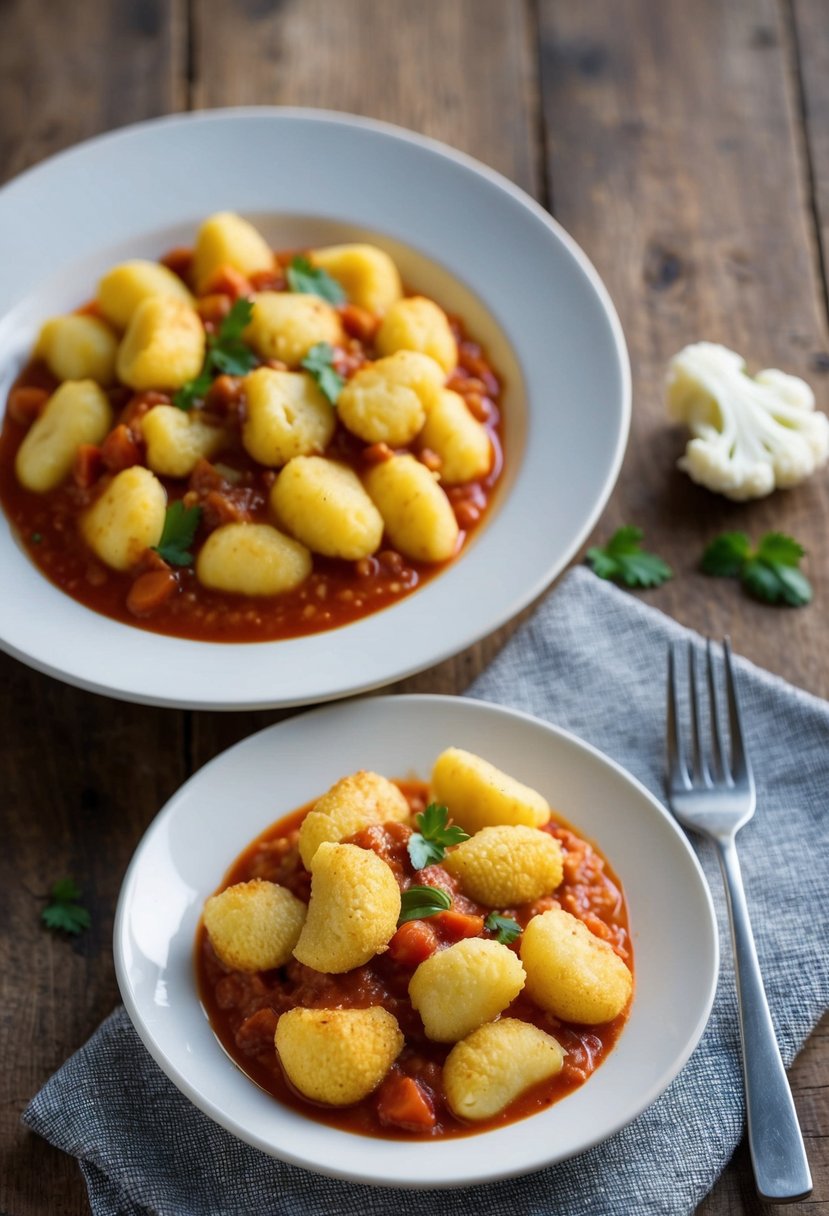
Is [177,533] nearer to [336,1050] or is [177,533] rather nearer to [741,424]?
[336,1050]

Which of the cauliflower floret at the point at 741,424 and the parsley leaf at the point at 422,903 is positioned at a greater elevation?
the parsley leaf at the point at 422,903

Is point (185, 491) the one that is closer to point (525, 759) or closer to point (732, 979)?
point (525, 759)

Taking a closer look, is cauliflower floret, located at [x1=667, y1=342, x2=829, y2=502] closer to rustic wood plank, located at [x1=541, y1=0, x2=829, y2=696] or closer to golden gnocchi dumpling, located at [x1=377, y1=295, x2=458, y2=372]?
rustic wood plank, located at [x1=541, y1=0, x2=829, y2=696]

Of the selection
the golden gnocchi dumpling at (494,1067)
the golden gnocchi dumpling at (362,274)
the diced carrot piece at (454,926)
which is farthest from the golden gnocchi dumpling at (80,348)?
the golden gnocchi dumpling at (494,1067)

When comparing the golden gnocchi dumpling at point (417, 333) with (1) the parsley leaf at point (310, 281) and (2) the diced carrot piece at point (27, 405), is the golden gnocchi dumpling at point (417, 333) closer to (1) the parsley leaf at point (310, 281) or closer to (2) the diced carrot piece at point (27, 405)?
(1) the parsley leaf at point (310, 281)

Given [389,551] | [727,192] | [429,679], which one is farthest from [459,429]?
[727,192]

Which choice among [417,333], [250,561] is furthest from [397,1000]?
[417,333]

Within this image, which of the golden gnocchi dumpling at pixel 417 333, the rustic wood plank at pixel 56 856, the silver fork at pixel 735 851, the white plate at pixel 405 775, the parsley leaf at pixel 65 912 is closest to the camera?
the white plate at pixel 405 775
